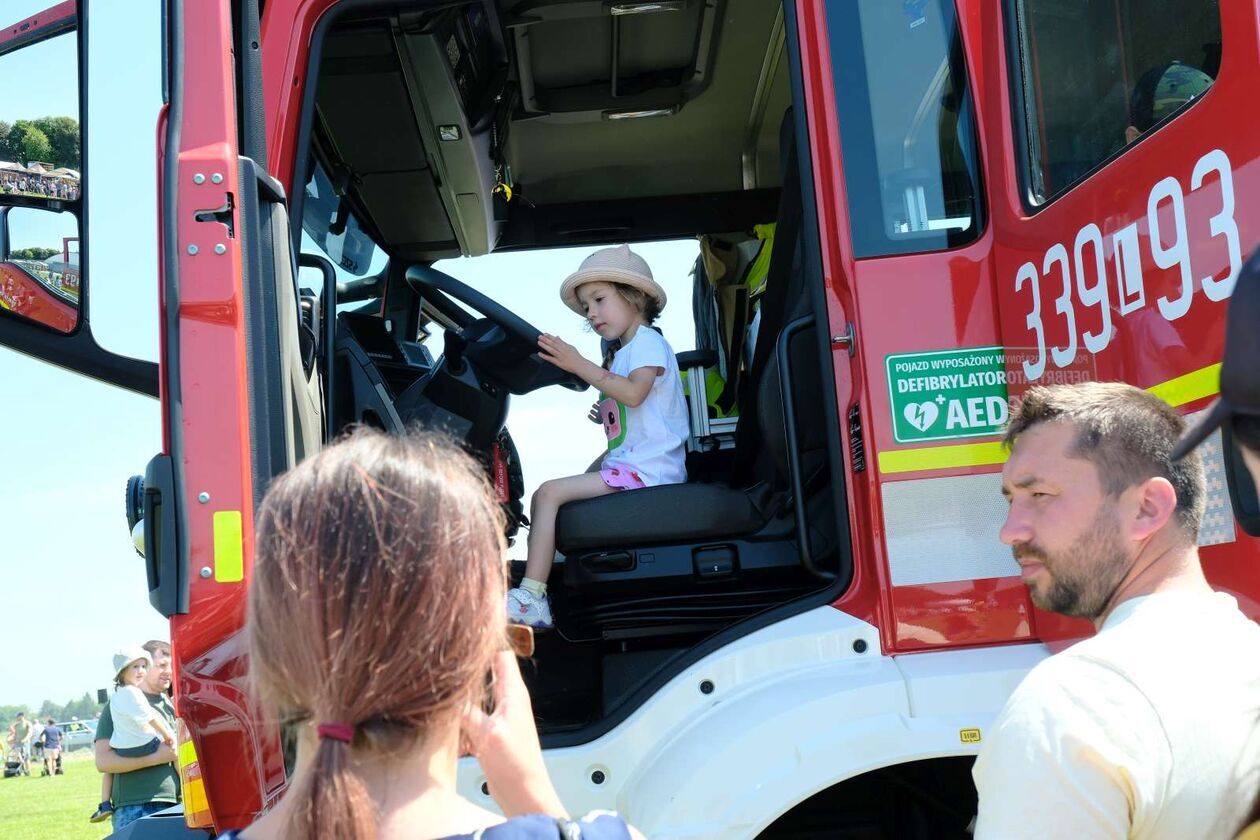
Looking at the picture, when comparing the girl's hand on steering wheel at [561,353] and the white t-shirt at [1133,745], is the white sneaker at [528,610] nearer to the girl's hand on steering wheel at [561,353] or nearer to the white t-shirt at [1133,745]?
the girl's hand on steering wheel at [561,353]

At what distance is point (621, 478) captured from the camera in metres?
3.07

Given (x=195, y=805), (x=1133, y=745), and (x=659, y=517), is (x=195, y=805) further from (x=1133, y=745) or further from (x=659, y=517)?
(x=1133, y=745)

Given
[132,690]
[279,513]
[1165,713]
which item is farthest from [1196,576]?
[132,690]

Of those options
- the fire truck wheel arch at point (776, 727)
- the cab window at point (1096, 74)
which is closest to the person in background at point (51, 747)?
the fire truck wheel arch at point (776, 727)

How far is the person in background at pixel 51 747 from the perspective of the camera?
17.7 m

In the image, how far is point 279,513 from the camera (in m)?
0.96

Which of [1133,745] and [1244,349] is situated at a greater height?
[1244,349]

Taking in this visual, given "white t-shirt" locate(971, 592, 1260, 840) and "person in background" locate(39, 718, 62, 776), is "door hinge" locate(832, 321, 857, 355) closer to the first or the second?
"white t-shirt" locate(971, 592, 1260, 840)

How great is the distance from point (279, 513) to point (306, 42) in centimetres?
183

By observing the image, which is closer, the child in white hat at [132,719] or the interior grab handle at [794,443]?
the interior grab handle at [794,443]

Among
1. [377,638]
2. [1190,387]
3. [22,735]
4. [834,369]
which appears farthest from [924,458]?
[22,735]

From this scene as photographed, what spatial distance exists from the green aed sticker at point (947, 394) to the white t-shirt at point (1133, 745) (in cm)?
99

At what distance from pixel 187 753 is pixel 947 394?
1.53 m

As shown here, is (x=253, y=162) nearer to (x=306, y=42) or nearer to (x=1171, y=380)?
(x=306, y=42)
